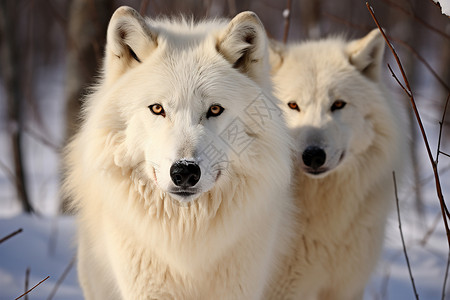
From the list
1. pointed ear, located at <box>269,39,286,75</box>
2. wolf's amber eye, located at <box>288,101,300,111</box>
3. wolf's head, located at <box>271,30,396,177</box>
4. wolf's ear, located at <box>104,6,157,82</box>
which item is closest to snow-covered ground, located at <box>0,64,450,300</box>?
wolf's head, located at <box>271,30,396,177</box>

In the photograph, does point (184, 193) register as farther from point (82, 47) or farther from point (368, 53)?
point (82, 47)

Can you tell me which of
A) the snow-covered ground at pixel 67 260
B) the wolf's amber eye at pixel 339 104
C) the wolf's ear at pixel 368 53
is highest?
the wolf's ear at pixel 368 53

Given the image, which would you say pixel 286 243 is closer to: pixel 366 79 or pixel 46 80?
pixel 366 79

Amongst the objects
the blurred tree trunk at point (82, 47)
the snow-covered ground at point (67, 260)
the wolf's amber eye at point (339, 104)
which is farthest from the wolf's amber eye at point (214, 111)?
the blurred tree trunk at point (82, 47)

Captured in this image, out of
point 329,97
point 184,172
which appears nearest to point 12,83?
point 329,97

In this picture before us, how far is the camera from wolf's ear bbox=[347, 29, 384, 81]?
3746 millimetres

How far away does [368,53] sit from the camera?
3.82 metres

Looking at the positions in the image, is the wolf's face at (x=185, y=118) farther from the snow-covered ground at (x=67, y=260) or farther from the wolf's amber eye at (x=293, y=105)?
the snow-covered ground at (x=67, y=260)

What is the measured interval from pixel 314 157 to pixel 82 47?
3.84m

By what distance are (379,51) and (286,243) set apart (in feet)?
5.72

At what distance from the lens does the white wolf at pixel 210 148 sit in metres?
2.57

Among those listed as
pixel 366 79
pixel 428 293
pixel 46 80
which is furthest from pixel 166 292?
pixel 46 80

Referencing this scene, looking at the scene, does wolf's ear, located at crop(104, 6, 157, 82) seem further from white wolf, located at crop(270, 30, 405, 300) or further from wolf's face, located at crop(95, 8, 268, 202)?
white wolf, located at crop(270, 30, 405, 300)

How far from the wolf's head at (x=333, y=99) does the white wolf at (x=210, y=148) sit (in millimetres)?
693
